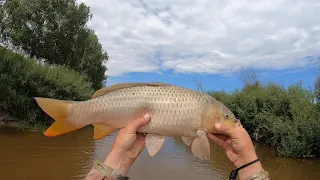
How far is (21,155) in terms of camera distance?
32.9ft

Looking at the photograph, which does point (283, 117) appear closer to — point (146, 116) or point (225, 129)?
point (225, 129)

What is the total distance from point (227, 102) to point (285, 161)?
817 cm

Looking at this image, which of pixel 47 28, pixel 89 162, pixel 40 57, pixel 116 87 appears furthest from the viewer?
pixel 40 57

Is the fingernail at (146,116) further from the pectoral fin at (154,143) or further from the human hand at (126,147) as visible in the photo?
the pectoral fin at (154,143)

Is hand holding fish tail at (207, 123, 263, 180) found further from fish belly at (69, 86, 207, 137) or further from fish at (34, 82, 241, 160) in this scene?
fish belly at (69, 86, 207, 137)

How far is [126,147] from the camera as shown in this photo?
101 inches

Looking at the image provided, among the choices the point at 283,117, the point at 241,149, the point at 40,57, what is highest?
the point at 40,57

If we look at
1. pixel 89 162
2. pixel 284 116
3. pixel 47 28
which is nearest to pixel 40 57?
pixel 47 28

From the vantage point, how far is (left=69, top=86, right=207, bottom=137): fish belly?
2555mm

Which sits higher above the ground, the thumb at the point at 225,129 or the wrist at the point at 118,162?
the thumb at the point at 225,129

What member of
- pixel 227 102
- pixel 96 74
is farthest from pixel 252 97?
pixel 96 74

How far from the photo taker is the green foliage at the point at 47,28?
25484mm

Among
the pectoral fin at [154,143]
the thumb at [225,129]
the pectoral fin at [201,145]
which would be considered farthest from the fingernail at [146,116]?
the thumb at [225,129]

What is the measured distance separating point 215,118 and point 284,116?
13588 mm
